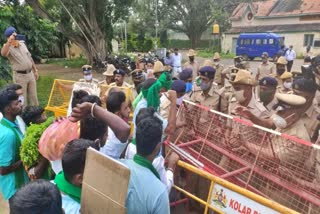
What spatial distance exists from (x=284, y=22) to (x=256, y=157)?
3663 centimetres

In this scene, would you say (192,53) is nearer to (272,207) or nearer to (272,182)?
(272,182)

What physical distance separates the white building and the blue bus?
4014mm

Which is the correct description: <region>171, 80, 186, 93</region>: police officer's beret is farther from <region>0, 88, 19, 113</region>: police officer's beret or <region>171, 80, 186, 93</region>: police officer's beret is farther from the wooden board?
the wooden board

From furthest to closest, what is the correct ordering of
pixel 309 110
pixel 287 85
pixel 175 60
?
pixel 175 60, pixel 287 85, pixel 309 110

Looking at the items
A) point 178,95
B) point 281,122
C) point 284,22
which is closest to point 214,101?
point 178,95

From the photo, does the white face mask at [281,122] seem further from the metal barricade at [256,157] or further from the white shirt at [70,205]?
the white shirt at [70,205]

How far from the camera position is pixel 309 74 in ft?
19.3

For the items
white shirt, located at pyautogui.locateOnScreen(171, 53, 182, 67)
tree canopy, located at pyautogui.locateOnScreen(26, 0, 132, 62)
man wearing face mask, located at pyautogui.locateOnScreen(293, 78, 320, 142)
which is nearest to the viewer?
man wearing face mask, located at pyautogui.locateOnScreen(293, 78, 320, 142)

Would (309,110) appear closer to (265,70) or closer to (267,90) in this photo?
(267,90)

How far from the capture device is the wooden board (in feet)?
5.15

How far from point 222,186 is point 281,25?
36.9m

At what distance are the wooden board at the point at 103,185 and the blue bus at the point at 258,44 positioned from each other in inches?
1114

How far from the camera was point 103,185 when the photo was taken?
164cm

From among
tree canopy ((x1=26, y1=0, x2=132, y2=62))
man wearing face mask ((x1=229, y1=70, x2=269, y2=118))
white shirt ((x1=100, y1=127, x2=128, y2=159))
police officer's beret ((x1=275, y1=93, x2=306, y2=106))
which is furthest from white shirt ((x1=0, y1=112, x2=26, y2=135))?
tree canopy ((x1=26, y1=0, x2=132, y2=62))
